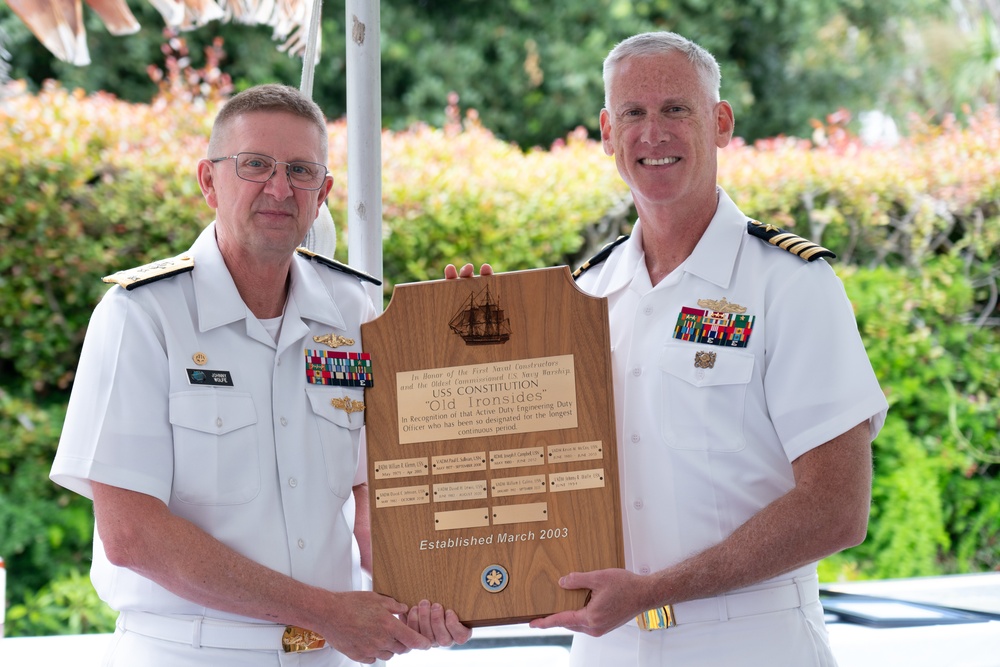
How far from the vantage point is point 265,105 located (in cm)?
234

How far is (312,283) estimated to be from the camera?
8.27 ft

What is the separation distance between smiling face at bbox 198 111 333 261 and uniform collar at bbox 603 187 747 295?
0.82 metres

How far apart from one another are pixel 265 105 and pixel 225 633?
48.0 inches

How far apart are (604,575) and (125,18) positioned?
125 inches

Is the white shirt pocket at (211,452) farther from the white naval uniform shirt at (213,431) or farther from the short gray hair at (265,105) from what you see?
the short gray hair at (265,105)

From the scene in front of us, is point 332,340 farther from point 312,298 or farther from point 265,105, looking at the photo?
point 265,105

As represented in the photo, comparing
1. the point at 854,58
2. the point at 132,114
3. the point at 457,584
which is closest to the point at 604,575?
the point at 457,584

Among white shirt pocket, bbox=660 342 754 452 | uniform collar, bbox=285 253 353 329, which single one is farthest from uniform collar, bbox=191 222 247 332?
white shirt pocket, bbox=660 342 754 452

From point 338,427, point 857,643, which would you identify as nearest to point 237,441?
point 338,427

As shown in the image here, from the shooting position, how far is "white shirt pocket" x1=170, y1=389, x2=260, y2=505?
2.22 metres

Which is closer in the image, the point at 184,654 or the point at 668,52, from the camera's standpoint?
the point at 184,654

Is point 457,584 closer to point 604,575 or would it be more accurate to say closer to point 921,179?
point 604,575

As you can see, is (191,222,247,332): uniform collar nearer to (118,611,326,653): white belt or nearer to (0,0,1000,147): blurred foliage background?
(118,611,326,653): white belt

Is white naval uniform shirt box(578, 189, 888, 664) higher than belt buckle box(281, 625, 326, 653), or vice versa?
white naval uniform shirt box(578, 189, 888, 664)
